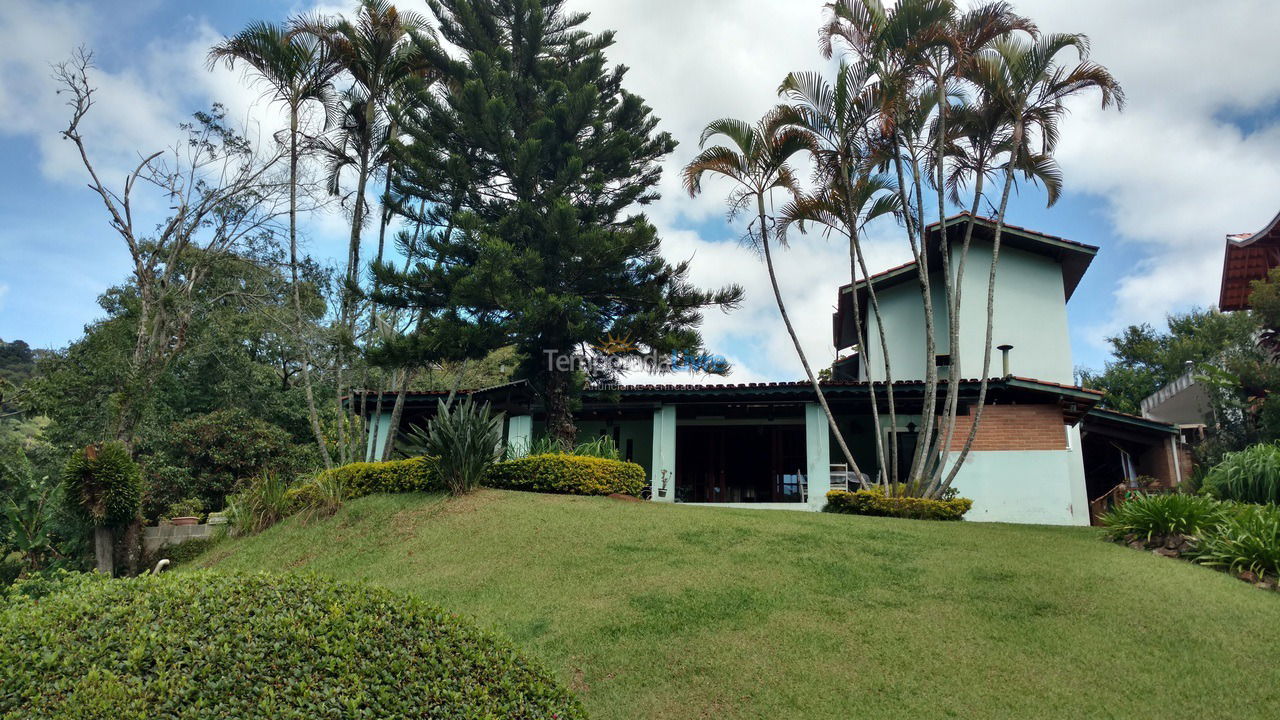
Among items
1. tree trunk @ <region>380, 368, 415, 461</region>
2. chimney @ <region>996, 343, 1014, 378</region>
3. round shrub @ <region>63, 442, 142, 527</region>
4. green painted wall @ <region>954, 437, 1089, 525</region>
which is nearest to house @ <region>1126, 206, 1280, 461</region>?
chimney @ <region>996, 343, 1014, 378</region>

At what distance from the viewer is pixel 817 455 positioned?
556 inches

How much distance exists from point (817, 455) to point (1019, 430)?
3549mm

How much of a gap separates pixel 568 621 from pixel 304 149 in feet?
43.1

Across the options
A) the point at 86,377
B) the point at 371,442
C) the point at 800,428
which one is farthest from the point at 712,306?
the point at 86,377

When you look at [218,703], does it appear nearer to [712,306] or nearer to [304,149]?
[712,306]

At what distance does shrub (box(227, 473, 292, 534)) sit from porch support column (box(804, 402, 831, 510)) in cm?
887

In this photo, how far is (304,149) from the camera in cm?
1571

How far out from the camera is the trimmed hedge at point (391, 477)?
1108 centimetres

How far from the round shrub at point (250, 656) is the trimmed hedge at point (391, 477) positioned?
25.0 ft

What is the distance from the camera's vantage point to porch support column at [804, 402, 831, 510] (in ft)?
45.2

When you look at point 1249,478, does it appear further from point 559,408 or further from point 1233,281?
point 1233,281

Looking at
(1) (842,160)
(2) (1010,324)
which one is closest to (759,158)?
(1) (842,160)

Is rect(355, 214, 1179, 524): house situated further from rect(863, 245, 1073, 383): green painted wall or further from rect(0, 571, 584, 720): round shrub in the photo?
rect(0, 571, 584, 720): round shrub

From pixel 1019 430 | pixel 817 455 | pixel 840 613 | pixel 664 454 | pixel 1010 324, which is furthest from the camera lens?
pixel 1010 324
